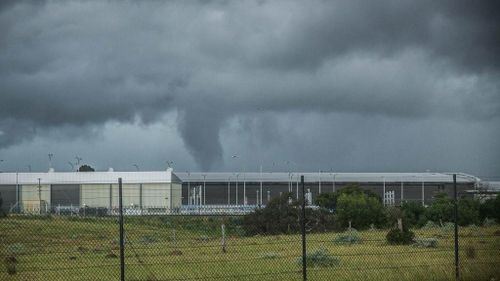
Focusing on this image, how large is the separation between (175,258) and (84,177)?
82.1m

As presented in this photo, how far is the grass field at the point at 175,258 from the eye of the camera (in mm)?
19938

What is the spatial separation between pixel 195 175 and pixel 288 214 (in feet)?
268

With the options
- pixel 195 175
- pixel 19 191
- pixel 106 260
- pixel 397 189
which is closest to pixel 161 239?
pixel 106 260

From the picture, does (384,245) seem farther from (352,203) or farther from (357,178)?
(357,178)

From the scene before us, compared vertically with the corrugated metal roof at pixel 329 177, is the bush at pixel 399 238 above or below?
below

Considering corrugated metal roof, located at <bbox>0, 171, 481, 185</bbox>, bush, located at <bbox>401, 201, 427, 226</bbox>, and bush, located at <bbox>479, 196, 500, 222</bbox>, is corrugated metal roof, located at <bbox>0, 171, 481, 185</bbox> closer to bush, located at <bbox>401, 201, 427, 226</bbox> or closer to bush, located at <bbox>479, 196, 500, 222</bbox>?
bush, located at <bbox>401, 201, 427, 226</bbox>

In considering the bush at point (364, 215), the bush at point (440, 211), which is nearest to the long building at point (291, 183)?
the bush at point (440, 211)

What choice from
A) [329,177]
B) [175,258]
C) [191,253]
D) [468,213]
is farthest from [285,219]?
[329,177]

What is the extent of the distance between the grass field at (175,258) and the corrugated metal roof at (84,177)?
75.9m

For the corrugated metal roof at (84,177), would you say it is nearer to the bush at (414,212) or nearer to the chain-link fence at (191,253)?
the bush at (414,212)

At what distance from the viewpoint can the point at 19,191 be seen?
103 m

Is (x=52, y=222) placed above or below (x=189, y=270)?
above

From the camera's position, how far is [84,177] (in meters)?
107

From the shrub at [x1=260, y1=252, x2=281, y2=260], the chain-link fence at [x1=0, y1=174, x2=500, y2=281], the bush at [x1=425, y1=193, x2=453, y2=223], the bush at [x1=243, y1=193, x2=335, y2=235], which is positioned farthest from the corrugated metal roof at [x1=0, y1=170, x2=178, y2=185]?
the shrub at [x1=260, y1=252, x2=281, y2=260]
